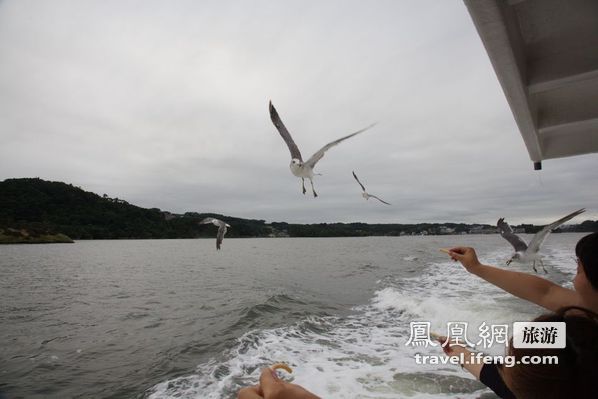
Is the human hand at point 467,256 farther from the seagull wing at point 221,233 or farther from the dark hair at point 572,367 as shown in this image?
the seagull wing at point 221,233

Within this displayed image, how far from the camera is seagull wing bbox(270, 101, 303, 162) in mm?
5023

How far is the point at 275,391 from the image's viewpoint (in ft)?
3.54

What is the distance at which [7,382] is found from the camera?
22.4 ft

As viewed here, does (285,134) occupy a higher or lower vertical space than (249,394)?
higher

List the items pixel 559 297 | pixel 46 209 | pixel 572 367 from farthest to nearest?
pixel 46 209
pixel 559 297
pixel 572 367

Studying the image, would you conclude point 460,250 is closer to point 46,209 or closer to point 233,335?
point 233,335

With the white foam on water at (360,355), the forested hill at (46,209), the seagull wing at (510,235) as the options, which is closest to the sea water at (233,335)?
the white foam on water at (360,355)

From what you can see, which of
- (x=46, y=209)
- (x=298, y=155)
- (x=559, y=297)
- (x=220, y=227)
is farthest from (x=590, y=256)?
(x=46, y=209)

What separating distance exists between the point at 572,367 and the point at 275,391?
2.48 ft

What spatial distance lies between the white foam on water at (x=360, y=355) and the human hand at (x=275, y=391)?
5157mm

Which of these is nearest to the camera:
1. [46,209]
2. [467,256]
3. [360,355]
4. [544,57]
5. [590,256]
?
[590,256]

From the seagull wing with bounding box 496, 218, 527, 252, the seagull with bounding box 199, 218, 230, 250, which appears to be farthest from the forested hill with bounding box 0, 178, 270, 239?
the seagull wing with bounding box 496, 218, 527, 252

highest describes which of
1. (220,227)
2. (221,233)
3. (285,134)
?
(285,134)

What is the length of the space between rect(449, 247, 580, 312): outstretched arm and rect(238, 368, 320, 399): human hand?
0.92m
